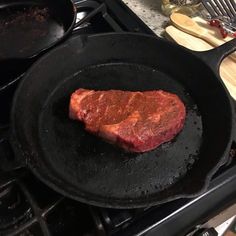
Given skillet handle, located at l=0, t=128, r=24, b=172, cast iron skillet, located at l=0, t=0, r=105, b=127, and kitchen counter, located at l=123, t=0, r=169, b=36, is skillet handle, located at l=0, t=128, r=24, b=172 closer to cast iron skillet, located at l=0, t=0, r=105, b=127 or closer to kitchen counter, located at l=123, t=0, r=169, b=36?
cast iron skillet, located at l=0, t=0, r=105, b=127

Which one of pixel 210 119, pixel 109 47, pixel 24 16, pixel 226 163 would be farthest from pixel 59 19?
pixel 226 163

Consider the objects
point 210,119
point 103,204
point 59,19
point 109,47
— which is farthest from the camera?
point 59,19

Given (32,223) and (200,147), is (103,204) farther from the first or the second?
(200,147)

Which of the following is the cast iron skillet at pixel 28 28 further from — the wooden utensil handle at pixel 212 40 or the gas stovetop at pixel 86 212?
the wooden utensil handle at pixel 212 40

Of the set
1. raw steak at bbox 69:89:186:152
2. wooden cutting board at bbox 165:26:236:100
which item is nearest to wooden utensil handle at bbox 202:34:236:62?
wooden cutting board at bbox 165:26:236:100

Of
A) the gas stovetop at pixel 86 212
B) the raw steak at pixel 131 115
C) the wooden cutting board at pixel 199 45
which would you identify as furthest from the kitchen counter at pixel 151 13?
the gas stovetop at pixel 86 212

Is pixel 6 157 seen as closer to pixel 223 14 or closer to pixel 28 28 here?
pixel 28 28

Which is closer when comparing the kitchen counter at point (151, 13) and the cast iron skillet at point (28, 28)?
the cast iron skillet at point (28, 28)
